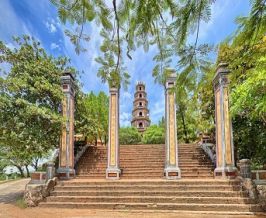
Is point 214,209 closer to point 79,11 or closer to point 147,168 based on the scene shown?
point 147,168

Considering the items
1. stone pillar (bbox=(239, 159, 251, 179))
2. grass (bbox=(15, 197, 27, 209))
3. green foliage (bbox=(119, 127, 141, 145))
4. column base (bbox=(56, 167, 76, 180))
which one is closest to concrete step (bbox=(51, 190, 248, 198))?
stone pillar (bbox=(239, 159, 251, 179))

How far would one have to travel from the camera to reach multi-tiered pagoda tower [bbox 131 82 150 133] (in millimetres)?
37156

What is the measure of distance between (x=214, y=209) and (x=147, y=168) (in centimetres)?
412

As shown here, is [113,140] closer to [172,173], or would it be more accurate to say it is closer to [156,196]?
[172,173]

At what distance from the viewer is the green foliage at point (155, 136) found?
95.6ft

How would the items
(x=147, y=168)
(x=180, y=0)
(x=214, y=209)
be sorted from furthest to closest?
(x=147, y=168) < (x=214, y=209) < (x=180, y=0)

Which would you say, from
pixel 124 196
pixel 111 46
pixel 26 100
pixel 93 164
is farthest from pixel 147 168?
pixel 111 46

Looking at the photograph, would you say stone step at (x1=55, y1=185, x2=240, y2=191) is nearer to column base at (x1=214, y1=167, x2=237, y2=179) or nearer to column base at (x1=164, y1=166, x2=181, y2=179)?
column base at (x1=214, y1=167, x2=237, y2=179)

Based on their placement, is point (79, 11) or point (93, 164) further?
point (93, 164)

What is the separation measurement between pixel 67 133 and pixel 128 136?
20.9 m

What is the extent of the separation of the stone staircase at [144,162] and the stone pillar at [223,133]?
0.87m

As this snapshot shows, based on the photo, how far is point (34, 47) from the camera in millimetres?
10281

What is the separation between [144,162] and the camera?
12031 mm

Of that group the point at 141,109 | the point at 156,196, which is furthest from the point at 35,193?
the point at 141,109
